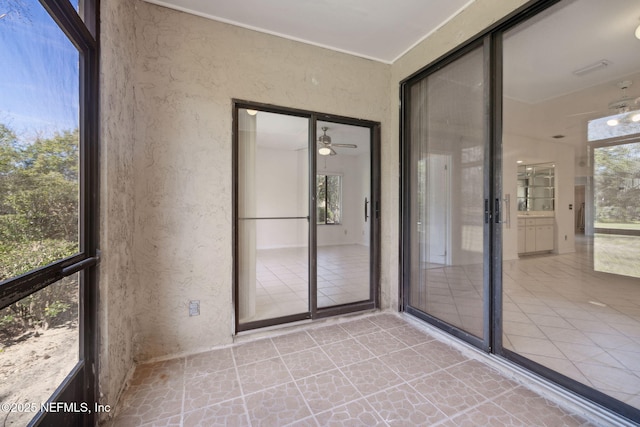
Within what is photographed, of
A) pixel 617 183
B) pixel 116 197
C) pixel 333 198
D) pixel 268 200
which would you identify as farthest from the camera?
pixel 333 198

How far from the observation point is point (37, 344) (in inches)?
39.5

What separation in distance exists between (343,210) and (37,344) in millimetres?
4013

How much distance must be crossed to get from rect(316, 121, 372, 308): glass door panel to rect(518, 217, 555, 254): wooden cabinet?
1.81 meters

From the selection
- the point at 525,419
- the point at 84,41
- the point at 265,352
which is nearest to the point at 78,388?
the point at 265,352

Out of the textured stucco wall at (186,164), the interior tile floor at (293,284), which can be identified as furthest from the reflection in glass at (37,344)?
the interior tile floor at (293,284)

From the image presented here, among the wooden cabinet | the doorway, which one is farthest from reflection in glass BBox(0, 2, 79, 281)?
the wooden cabinet

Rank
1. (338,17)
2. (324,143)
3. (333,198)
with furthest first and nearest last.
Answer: (333,198), (324,143), (338,17)

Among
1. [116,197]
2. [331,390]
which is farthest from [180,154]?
[331,390]

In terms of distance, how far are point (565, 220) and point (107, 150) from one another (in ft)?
10.6

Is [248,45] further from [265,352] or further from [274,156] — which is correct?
[265,352]

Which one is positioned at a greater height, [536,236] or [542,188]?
[542,188]

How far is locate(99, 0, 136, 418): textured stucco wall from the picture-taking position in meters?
1.47

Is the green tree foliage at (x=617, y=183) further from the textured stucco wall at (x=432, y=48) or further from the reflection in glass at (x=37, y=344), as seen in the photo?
the reflection in glass at (x=37, y=344)

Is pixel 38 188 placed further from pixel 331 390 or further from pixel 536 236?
pixel 536 236
